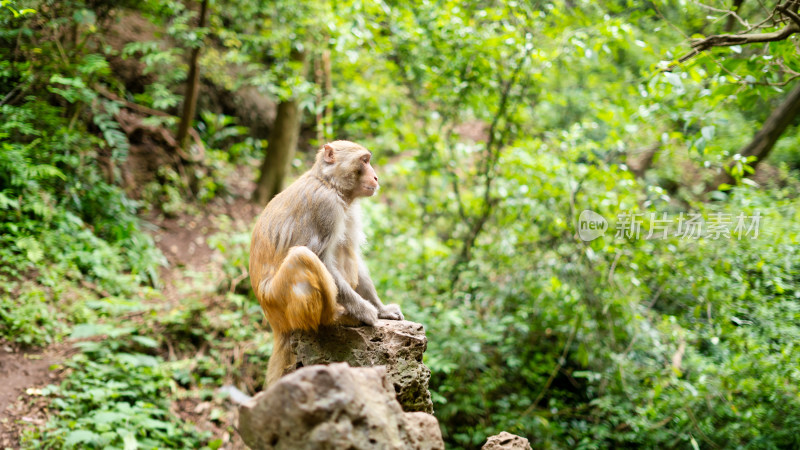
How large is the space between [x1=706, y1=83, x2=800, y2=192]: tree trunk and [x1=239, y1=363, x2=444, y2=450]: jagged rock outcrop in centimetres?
767

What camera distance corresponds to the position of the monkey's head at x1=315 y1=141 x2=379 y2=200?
3.59 meters

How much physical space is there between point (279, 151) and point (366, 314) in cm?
662

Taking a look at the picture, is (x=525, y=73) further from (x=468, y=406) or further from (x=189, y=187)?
(x=189, y=187)

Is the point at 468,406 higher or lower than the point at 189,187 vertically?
lower

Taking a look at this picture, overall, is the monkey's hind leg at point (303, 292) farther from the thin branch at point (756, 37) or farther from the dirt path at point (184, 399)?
the thin branch at point (756, 37)

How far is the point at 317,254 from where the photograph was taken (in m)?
3.34

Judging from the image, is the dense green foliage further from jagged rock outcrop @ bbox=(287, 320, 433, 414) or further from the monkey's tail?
jagged rock outcrop @ bbox=(287, 320, 433, 414)

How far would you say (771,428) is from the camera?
5.00 m

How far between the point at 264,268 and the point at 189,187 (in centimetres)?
611

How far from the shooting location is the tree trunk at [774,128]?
7711 millimetres

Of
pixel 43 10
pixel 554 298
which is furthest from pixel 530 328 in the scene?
pixel 43 10

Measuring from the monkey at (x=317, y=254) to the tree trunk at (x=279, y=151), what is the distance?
584 cm

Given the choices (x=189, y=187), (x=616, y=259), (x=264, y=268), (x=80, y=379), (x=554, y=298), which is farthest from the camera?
(x=189, y=187)

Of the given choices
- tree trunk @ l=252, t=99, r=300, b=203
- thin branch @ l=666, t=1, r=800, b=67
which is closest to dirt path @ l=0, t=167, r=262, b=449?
tree trunk @ l=252, t=99, r=300, b=203
